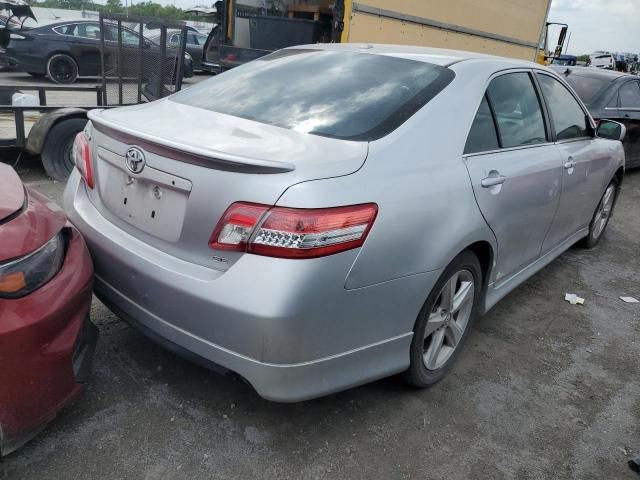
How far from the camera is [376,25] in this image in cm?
732

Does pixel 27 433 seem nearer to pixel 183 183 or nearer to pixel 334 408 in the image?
pixel 183 183

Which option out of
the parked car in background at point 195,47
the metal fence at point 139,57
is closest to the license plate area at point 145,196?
the metal fence at point 139,57

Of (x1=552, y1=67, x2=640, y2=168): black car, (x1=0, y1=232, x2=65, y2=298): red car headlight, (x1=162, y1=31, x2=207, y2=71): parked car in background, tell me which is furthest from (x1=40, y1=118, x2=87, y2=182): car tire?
(x1=162, y1=31, x2=207, y2=71): parked car in background

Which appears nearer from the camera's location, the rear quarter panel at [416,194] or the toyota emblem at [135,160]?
the rear quarter panel at [416,194]

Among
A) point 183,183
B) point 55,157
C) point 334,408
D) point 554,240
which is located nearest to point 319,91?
point 183,183

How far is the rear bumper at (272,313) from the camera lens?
184cm

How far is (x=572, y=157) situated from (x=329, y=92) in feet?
6.38

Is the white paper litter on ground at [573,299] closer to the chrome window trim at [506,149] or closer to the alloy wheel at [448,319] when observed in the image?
the chrome window trim at [506,149]

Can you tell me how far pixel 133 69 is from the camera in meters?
6.43

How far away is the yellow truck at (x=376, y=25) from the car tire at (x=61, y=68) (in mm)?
5317

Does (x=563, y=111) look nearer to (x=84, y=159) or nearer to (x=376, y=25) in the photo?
(x=84, y=159)

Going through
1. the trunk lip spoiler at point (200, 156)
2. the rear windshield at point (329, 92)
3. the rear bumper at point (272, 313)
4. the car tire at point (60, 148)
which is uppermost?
the rear windshield at point (329, 92)

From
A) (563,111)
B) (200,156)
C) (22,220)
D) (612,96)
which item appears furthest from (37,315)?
(612,96)

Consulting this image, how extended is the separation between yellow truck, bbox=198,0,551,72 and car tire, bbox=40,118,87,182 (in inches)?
141
